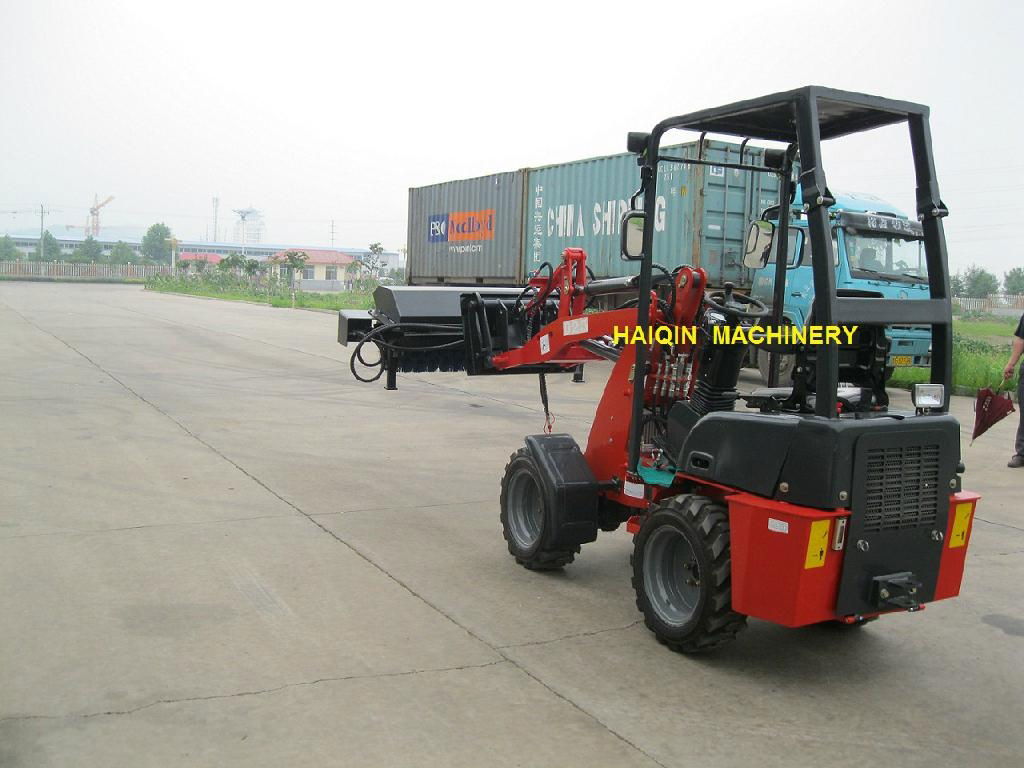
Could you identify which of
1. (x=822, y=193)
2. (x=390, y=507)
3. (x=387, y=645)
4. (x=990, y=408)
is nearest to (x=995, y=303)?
(x=390, y=507)

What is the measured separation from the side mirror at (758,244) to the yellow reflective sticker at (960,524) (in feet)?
4.87

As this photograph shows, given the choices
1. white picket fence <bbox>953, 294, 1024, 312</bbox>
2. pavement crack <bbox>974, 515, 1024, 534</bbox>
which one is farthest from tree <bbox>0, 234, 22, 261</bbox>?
pavement crack <bbox>974, 515, 1024, 534</bbox>

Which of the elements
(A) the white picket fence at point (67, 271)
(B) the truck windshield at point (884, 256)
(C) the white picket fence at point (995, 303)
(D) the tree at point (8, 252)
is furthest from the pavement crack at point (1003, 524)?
(D) the tree at point (8, 252)

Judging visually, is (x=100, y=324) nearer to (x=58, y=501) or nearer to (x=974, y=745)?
(x=58, y=501)

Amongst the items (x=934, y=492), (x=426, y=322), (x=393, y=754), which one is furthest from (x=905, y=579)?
(x=426, y=322)

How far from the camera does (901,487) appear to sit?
4.36 meters

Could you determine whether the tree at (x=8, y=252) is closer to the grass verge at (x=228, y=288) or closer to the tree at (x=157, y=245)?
the tree at (x=157, y=245)

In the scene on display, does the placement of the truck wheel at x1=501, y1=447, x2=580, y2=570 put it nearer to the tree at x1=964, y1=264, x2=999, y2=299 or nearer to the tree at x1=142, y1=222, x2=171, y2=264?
the tree at x1=964, y1=264, x2=999, y2=299

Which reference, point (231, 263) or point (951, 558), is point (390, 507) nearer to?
point (951, 558)

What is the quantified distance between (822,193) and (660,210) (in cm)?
1335

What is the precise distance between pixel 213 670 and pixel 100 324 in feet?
76.9

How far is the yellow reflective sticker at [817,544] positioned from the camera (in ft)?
13.6

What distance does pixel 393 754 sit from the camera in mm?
3715

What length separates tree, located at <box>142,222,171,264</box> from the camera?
5207 inches
